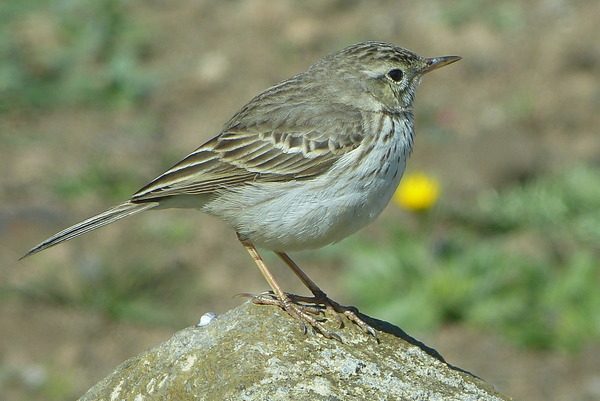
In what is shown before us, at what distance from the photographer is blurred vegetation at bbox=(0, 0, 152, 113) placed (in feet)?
42.6

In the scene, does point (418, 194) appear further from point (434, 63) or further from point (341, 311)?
point (341, 311)

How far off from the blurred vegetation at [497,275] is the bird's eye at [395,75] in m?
3.16

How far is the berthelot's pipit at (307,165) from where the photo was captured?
19.5 ft

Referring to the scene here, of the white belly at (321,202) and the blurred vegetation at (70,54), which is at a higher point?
the blurred vegetation at (70,54)

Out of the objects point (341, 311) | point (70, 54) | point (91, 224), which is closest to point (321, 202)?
point (341, 311)

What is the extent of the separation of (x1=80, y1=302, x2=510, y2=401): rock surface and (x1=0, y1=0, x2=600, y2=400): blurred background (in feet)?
12.8

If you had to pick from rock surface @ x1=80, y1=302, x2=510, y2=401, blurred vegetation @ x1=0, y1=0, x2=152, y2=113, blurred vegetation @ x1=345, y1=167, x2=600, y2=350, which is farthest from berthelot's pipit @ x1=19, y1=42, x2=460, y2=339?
blurred vegetation @ x1=0, y1=0, x2=152, y2=113

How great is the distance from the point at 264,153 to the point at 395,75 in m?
1.09

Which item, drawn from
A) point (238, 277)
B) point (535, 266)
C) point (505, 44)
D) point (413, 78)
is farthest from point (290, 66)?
point (413, 78)

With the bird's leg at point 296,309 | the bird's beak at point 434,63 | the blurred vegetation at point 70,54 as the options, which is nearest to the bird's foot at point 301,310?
the bird's leg at point 296,309

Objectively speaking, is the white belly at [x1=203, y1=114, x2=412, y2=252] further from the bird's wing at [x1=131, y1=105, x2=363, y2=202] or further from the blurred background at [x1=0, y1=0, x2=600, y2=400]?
the blurred background at [x1=0, y1=0, x2=600, y2=400]

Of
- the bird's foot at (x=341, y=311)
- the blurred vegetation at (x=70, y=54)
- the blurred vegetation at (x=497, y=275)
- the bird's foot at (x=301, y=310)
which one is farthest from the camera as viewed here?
the blurred vegetation at (x=70, y=54)

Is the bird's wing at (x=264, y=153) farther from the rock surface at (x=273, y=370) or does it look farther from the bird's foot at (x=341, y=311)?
the rock surface at (x=273, y=370)

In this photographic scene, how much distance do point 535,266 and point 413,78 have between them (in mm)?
3464
